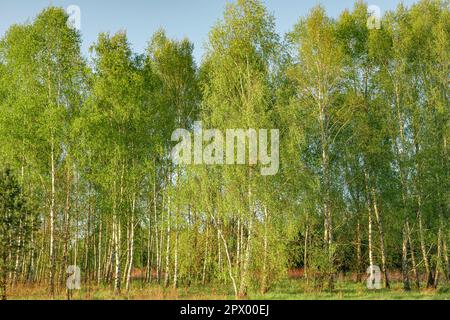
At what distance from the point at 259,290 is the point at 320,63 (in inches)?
416

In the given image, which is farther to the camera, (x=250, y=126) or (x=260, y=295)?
(x=250, y=126)

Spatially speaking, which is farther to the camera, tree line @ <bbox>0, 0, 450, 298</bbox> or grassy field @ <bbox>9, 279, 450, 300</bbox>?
tree line @ <bbox>0, 0, 450, 298</bbox>

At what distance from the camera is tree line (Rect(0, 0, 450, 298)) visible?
1891 centimetres

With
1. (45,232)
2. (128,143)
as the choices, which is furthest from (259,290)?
(45,232)

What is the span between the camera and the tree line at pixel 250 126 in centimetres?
1891

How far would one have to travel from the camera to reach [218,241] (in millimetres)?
22672

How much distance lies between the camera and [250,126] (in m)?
18.5

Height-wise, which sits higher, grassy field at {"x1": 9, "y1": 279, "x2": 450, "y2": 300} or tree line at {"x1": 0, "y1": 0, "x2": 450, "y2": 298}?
tree line at {"x1": 0, "y1": 0, "x2": 450, "y2": 298}

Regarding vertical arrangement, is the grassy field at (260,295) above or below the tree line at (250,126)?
below

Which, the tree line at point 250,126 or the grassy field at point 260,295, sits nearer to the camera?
the grassy field at point 260,295

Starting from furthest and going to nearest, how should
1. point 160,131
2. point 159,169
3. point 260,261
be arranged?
point 159,169 → point 160,131 → point 260,261
